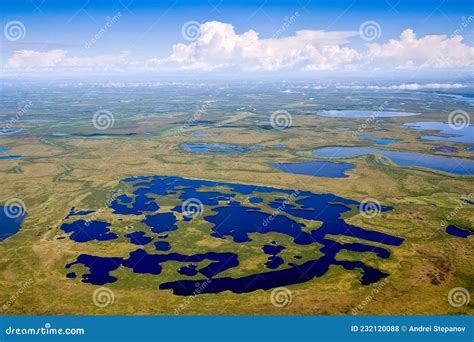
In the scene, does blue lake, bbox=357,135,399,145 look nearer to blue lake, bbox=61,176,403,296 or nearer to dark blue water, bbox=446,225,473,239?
blue lake, bbox=61,176,403,296

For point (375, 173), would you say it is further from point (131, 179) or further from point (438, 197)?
point (131, 179)

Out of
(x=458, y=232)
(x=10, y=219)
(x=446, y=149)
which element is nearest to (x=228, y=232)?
(x=458, y=232)

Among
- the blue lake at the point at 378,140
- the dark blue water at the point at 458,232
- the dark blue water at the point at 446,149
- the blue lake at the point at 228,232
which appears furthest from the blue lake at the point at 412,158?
the blue lake at the point at 228,232

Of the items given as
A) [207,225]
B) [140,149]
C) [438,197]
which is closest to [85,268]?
[207,225]

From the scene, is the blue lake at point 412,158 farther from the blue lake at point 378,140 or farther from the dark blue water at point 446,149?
the blue lake at point 378,140

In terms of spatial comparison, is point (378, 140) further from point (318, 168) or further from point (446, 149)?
point (318, 168)
